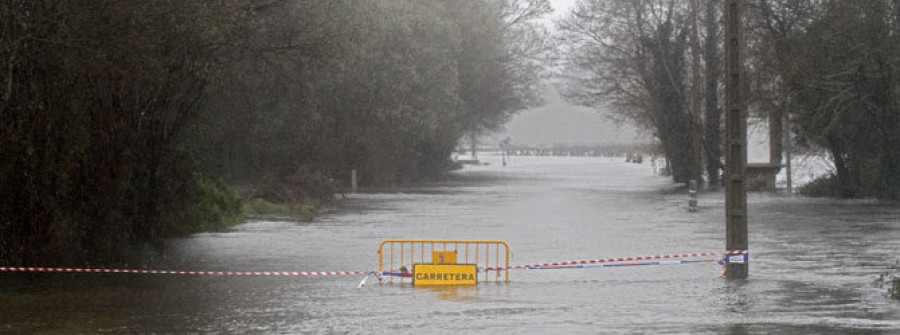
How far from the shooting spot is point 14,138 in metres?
17.9

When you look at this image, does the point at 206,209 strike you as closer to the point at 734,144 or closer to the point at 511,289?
the point at 511,289

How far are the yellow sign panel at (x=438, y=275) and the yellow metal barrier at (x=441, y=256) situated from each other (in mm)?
95

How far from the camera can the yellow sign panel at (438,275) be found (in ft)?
60.5

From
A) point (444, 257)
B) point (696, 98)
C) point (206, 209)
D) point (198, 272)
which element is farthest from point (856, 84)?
point (198, 272)

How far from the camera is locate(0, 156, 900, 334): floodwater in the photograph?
46.8 feet

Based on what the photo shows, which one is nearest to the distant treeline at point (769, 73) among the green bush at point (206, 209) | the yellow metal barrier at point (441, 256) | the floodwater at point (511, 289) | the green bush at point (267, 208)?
the floodwater at point (511, 289)

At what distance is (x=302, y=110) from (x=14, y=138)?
32.2 m

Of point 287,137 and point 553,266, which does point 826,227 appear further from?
point 287,137

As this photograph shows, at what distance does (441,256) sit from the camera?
18.6m

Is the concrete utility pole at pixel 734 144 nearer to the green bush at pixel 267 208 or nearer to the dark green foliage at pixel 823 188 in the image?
the green bush at pixel 267 208

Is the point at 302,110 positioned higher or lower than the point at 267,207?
higher

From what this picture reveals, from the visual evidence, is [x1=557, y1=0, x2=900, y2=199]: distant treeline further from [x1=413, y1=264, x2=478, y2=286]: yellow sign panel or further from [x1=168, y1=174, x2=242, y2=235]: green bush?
[x1=413, y1=264, x2=478, y2=286]: yellow sign panel

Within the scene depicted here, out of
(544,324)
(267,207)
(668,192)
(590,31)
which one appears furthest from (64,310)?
(590,31)

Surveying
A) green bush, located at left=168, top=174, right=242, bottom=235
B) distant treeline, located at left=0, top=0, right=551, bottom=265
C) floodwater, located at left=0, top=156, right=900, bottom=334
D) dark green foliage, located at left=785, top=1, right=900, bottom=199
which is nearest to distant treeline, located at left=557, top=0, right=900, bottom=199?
dark green foliage, located at left=785, top=1, right=900, bottom=199
